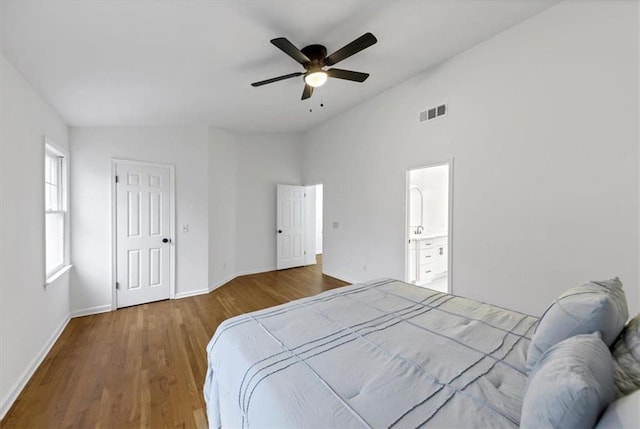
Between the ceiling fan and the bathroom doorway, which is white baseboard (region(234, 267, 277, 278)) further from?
the ceiling fan

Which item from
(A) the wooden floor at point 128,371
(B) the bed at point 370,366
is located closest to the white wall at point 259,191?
(A) the wooden floor at point 128,371

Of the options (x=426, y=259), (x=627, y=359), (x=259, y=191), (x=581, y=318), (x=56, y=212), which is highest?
(x=259, y=191)

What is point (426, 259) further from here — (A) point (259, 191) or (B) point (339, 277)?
(A) point (259, 191)

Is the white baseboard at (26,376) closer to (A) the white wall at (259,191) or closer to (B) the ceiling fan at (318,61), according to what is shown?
(A) the white wall at (259,191)

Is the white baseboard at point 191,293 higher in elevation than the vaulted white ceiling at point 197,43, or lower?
lower

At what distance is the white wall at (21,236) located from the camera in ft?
6.09

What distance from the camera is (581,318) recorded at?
932mm

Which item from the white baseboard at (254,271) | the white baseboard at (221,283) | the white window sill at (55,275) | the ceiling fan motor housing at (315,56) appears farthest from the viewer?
the white baseboard at (254,271)

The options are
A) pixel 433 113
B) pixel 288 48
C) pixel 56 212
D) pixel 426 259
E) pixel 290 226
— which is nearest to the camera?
pixel 288 48

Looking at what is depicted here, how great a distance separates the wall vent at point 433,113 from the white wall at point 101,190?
3.45 m

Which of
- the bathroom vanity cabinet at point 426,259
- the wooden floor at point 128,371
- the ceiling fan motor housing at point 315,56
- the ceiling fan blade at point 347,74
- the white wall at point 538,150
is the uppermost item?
the ceiling fan motor housing at point 315,56

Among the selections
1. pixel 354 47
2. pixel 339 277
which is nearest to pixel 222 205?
pixel 339 277

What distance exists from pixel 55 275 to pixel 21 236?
3.22 ft

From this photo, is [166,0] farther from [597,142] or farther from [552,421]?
[597,142]
